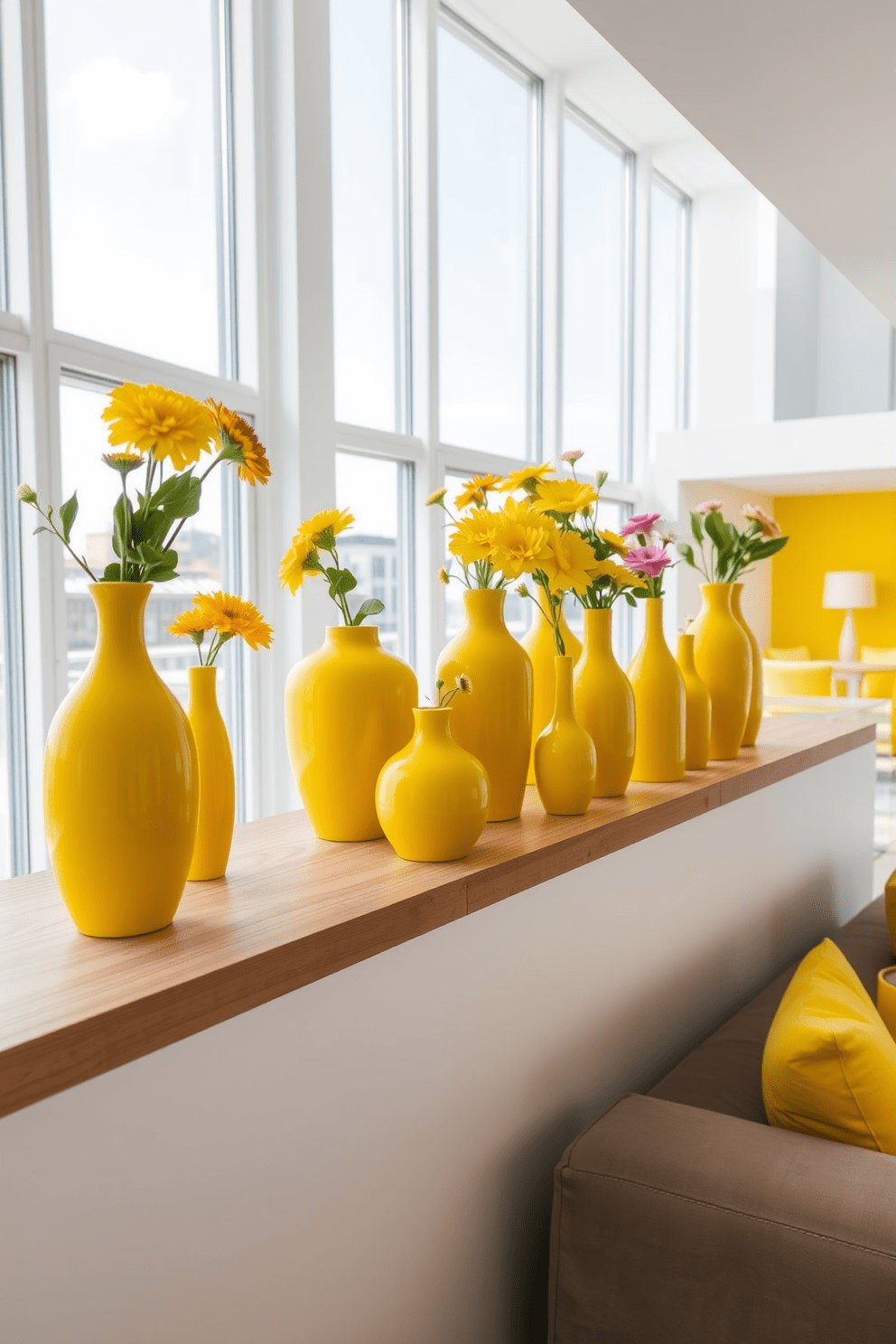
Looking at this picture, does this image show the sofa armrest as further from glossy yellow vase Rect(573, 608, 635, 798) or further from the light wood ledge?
glossy yellow vase Rect(573, 608, 635, 798)

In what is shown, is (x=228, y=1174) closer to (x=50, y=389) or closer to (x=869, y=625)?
(x=50, y=389)

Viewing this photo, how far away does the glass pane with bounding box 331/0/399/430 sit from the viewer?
188 inches

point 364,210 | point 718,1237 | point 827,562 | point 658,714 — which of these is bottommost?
point 718,1237

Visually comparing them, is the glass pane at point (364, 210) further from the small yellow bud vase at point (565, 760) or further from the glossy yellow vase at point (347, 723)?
the glossy yellow vase at point (347, 723)

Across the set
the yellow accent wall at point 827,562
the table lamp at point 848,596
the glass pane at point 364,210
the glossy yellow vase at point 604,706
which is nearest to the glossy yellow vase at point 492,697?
the glossy yellow vase at point 604,706

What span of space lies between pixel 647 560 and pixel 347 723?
0.55 metres

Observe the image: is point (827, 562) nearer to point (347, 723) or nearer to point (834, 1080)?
point (834, 1080)

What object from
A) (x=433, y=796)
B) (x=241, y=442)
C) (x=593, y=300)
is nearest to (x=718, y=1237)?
(x=433, y=796)

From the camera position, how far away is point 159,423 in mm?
873

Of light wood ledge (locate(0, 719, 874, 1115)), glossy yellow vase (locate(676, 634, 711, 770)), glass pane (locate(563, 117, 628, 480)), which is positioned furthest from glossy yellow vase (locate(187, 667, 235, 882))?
glass pane (locate(563, 117, 628, 480))

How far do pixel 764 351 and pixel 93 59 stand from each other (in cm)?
604

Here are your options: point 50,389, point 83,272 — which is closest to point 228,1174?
point 50,389

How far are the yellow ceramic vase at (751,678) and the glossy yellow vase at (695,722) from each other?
0.20 metres

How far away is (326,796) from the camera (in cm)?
125
